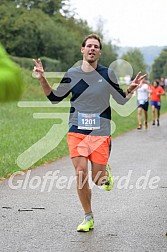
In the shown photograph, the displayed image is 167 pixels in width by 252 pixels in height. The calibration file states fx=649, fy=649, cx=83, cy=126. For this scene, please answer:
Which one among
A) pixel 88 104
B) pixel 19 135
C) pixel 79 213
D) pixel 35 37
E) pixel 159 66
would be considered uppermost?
pixel 88 104

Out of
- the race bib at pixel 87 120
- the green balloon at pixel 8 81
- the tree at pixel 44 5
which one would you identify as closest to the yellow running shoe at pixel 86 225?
the race bib at pixel 87 120

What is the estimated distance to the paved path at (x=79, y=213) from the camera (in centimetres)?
602

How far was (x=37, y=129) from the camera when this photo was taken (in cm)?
1947

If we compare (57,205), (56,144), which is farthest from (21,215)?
(56,144)

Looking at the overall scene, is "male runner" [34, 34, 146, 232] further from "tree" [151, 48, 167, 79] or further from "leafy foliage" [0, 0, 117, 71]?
"tree" [151, 48, 167, 79]

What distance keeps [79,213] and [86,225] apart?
944 mm

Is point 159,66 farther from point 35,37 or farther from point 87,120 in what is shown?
point 87,120

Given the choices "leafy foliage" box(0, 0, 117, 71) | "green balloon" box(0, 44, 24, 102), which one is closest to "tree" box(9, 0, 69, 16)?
"leafy foliage" box(0, 0, 117, 71)

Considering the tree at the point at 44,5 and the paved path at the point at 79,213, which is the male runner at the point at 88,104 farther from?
the tree at the point at 44,5

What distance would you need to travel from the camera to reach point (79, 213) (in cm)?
745

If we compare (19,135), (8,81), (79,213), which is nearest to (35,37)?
(19,135)

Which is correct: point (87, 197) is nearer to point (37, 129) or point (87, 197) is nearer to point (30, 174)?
point (30, 174)

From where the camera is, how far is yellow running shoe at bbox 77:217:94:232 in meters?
6.49

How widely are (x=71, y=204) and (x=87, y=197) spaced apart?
151cm
